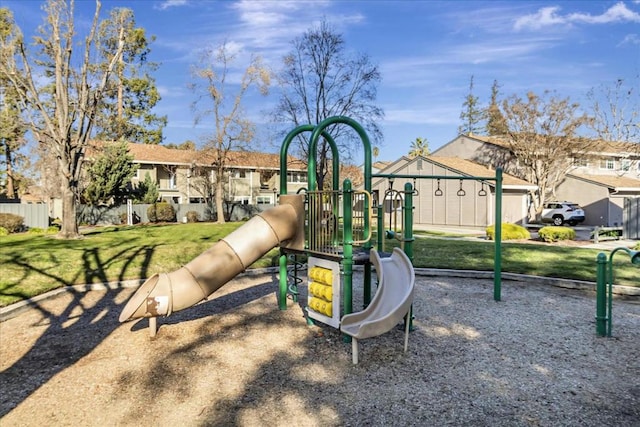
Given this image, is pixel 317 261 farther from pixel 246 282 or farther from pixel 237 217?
pixel 237 217

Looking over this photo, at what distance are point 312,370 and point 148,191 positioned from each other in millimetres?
32304

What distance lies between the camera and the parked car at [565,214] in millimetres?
30359

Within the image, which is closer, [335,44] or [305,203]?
[305,203]

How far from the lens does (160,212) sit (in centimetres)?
3344

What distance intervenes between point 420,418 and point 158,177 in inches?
1487

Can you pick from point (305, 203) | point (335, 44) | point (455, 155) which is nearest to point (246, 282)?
point (305, 203)

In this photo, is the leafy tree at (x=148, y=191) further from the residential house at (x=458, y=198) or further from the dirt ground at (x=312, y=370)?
the dirt ground at (x=312, y=370)

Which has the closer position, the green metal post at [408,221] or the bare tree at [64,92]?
the green metal post at [408,221]

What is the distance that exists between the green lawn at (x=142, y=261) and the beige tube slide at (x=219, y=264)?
4.08 m

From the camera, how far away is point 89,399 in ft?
15.5

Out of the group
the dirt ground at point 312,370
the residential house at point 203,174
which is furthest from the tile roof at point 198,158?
the dirt ground at point 312,370

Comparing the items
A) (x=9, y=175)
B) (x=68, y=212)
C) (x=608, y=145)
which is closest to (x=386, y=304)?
(x=68, y=212)

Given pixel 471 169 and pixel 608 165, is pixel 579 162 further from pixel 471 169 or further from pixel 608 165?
pixel 471 169

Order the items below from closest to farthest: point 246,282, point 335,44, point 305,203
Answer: point 305,203
point 246,282
point 335,44
